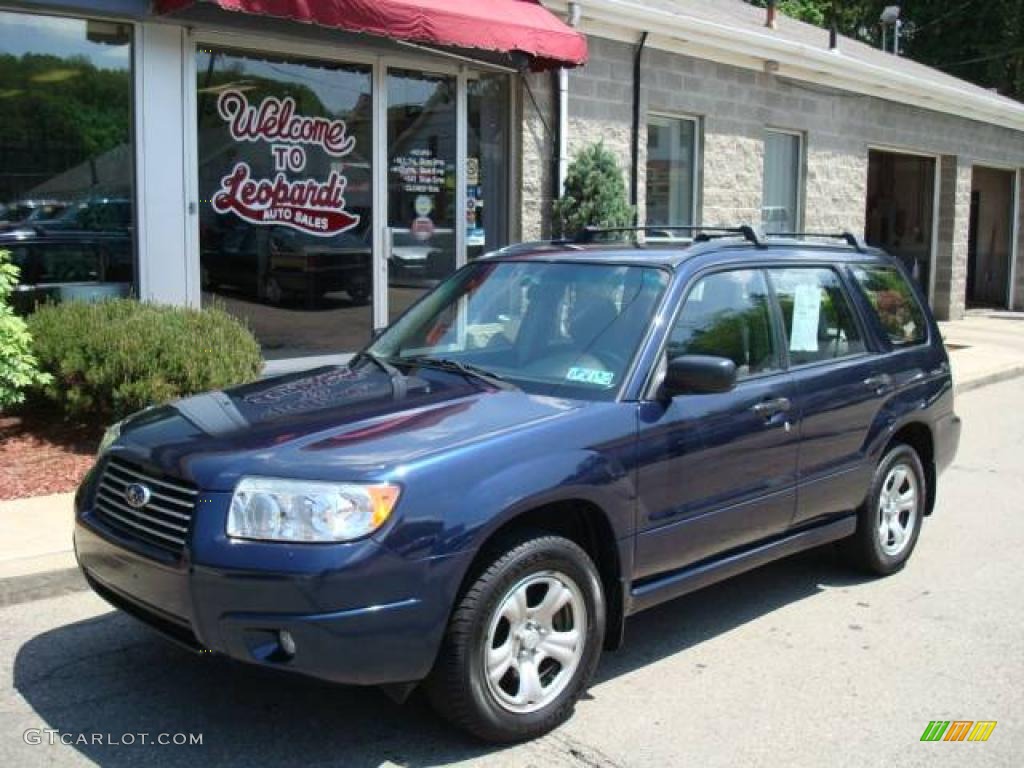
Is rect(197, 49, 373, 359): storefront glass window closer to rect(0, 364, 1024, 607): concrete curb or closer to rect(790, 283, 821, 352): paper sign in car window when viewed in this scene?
rect(0, 364, 1024, 607): concrete curb

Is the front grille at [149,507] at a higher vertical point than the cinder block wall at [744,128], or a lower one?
lower

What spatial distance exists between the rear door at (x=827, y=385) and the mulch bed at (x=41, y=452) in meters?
4.42

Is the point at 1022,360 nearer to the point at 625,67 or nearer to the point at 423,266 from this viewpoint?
the point at 625,67

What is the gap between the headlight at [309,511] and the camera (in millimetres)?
3244

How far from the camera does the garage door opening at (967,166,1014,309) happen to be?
22266 mm

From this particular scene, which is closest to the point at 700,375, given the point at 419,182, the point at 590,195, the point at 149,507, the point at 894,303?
the point at 149,507

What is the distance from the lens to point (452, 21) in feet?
28.4

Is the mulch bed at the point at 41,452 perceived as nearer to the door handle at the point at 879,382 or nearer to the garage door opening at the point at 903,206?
the door handle at the point at 879,382

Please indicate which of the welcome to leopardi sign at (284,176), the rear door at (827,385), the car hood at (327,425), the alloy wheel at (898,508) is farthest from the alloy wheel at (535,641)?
the welcome to leopardi sign at (284,176)

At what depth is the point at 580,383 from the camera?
13.6 ft

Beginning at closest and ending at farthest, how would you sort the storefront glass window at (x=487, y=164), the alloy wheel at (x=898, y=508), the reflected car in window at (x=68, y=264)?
the alloy wheel at (x=898, y=508)
the reflected car in window at (x=68, y=264)
the storefront glass window at (x=487, y=164)

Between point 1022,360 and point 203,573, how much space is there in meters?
13.6

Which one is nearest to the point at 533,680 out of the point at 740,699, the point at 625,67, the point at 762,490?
the point at 740,699

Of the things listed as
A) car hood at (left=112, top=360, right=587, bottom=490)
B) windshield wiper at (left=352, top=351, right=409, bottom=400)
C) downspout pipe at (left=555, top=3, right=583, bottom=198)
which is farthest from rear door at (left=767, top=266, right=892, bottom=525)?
downspout pipe at (left=555, top=3, right=583, bottom=198)
